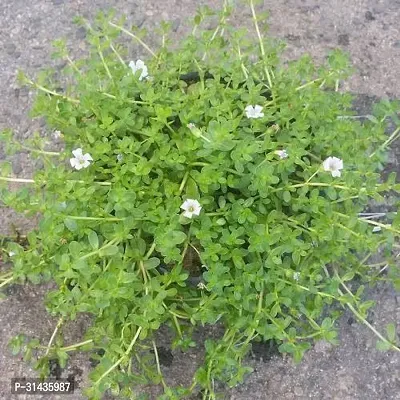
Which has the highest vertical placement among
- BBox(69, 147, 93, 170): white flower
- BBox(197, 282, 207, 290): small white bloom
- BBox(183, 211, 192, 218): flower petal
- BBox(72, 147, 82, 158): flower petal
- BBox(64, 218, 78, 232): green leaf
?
BBox(72, 147, 82, 158): flower petal

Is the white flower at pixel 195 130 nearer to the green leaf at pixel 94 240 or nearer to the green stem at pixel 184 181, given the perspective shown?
the green stem at pixel 184 181

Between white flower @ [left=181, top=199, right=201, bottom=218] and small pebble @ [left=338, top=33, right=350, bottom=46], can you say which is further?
small pebble @ [left=338, top=33, right=350, bottom=46]

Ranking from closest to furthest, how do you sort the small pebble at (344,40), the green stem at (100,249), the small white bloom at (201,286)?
the green stem at (100,249), the small white bloom at (201,286), the small pebble at (344,40)

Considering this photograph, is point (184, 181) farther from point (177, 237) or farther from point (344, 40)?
point (344, 40)

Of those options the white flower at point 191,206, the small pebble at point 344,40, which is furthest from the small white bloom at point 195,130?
the small pebble at point 344,40

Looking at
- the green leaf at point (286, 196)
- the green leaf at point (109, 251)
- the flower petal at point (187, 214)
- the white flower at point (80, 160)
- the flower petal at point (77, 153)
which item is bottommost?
the green leaf at point (286, 196)

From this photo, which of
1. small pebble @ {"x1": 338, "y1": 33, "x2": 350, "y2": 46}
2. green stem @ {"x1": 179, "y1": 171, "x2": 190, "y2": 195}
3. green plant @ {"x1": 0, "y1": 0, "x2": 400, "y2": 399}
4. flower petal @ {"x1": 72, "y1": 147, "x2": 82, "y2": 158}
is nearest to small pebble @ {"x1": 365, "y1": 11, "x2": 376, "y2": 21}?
small pebble @ {"x1": 338, "y1": 33, "x2": 350, "y2": 46}

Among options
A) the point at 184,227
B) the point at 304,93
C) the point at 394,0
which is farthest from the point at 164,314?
the point at 394,0

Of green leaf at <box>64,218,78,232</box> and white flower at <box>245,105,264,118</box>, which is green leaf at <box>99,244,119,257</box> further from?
white flower at <box>245,105,264,118</box>
